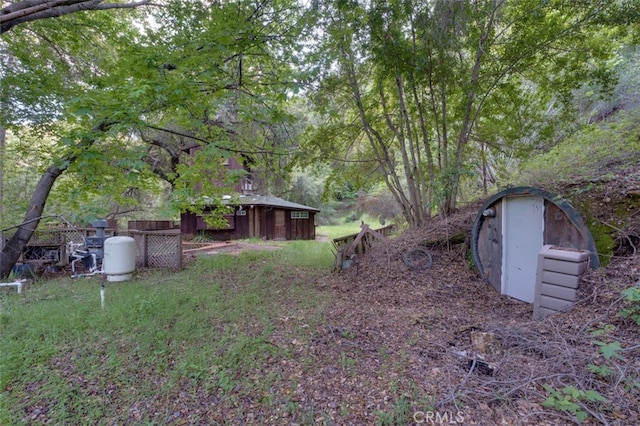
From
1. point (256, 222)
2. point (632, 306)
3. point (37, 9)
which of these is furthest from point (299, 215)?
point (632, 306)

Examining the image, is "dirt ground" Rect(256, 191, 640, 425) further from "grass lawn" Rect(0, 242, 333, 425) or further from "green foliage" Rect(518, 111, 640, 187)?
"green foliage" Rect(518, 111, 640, 187)

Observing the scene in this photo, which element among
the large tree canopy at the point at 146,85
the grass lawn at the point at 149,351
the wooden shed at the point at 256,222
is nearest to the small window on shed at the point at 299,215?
the wooden shed at the point at 256,222

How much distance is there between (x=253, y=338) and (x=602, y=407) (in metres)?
2.96

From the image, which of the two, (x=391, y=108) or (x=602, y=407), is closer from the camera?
(x=602, y=407)

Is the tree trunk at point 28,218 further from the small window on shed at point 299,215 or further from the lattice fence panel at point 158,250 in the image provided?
the small window on shed at point 299,215

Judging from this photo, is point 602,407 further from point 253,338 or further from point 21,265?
point 21,265

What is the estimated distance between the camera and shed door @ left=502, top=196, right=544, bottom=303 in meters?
3.89

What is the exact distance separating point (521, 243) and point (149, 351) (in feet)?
16.8

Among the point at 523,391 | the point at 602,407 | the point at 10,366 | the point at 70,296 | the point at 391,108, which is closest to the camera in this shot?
the point at 602,407

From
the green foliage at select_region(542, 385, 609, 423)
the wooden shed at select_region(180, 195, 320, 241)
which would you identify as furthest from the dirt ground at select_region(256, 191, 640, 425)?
the wooden shed at select_region(180, 195, 320, 241)

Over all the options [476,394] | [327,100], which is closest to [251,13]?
[327,100]

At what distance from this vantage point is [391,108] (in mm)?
7410

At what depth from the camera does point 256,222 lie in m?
15.5

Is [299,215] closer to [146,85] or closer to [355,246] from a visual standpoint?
[355,246]
